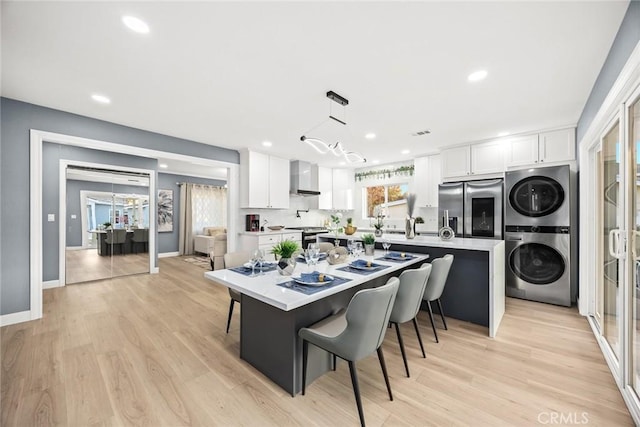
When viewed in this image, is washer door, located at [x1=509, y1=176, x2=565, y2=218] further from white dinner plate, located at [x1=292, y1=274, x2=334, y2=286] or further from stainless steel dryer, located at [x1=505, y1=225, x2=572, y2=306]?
white dinner plate, located at [x1=292, y1=274, x2=334, y2=286]

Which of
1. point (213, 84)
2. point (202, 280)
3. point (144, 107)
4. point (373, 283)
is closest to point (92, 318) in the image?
point (202, 280)

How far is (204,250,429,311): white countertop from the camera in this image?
151 centimetres

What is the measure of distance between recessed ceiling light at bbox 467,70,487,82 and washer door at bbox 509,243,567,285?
260cm

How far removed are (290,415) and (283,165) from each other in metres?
4.69

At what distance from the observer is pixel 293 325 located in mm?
1751

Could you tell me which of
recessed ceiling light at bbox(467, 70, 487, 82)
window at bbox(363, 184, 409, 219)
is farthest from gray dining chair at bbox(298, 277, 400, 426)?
window at bbox(363, 184, 409, 219)

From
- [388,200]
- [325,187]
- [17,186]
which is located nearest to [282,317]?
[17,186]

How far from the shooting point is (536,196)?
364 centimetres

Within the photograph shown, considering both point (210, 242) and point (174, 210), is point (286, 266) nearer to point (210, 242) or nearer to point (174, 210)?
point (210, 242)

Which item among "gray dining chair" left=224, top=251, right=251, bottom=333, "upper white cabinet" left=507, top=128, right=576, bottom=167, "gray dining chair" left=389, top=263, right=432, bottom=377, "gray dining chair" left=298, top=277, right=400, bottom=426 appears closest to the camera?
"gray dining chair" left=298, top=277, right=400, bottom=426

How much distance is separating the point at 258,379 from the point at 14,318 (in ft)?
10.2

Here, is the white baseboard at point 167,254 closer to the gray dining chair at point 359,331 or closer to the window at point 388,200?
the window at point 388,200

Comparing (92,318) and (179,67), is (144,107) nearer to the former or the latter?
(179,67)

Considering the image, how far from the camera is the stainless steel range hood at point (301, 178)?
586 cm
